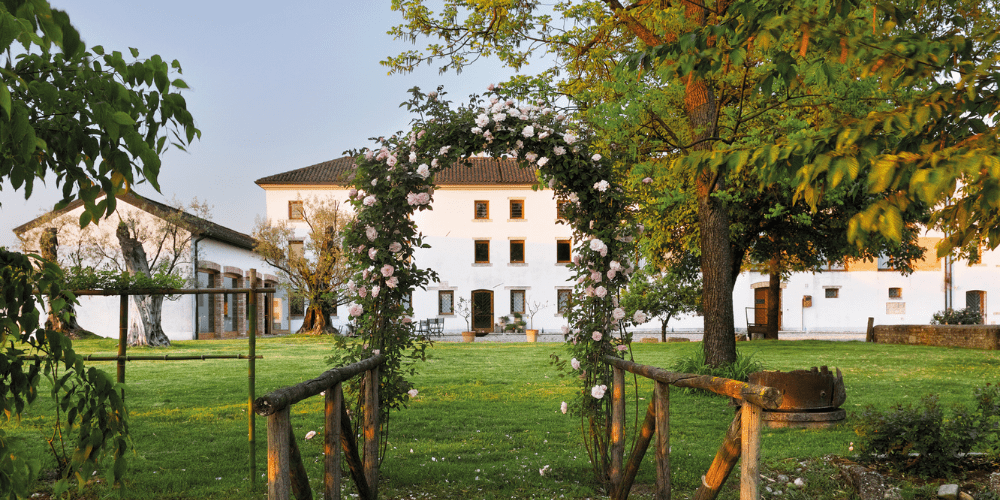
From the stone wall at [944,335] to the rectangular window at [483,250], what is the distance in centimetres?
1735

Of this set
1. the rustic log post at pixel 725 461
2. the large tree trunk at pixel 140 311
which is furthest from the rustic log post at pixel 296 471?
the large tree trunk at pixel 140 311

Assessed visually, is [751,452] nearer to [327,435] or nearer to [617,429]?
[327,435]

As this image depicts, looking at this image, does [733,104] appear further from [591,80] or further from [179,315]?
[179,315]

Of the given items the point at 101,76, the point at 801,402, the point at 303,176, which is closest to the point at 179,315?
the point at 303,176

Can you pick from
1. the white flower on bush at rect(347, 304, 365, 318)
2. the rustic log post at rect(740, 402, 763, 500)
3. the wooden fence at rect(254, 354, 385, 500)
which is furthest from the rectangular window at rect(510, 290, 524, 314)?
the rustic log post at rect(740, 402, 763, 500)

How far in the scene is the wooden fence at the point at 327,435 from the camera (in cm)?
243

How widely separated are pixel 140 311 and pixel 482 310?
16552 mm

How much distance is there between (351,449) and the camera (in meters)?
4.25

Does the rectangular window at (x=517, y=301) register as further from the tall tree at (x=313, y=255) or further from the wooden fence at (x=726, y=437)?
the wooden fence at (x=726, y=437)

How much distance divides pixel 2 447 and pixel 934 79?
427 centimetres

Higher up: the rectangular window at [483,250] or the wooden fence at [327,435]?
the rectangular window at [483,250]

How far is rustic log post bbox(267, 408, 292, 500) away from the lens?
2.42 m

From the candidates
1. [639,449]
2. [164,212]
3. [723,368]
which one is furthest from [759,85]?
[164,212]

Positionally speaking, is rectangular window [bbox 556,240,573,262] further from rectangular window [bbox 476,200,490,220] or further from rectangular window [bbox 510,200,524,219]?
rectangular window [bbox 476,200,490,220]
